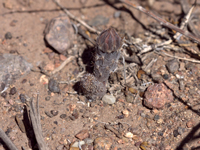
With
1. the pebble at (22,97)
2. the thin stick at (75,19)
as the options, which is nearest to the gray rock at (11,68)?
the pebble at (22,97)

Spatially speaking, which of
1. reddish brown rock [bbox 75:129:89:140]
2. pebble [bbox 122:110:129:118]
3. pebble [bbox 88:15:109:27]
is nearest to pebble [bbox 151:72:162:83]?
pebble [bbox 122:110:129:118]

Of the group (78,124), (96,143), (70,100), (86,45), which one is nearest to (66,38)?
(86,45)

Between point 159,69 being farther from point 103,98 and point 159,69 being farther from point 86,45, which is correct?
point 86,45

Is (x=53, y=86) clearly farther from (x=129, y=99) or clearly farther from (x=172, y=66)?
(x=172, y=66)

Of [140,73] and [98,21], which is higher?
[98,21]

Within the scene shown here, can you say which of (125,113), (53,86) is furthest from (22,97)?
(125,113)

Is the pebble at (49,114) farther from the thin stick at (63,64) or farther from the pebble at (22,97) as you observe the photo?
the thin stick at (63,64)

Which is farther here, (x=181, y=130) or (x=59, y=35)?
(x=59, y=35)

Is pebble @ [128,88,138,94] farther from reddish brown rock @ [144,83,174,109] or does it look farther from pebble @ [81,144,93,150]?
pebble @ [81,144,93,150]
